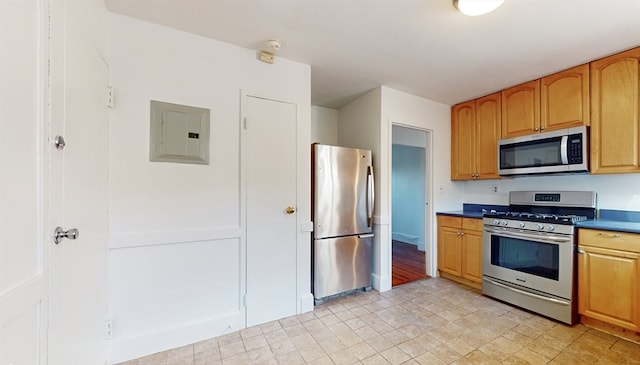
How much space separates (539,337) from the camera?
82.1 inches

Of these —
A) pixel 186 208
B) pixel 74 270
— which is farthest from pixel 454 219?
pixel 74 270

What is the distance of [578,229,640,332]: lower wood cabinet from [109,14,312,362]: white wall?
2.96 metres

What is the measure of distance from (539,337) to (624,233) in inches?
41.8

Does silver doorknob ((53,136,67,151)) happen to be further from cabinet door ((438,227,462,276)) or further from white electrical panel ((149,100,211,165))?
cabinet door ((438,227,462,276))

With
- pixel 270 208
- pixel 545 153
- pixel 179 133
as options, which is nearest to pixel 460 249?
pixel 545 153

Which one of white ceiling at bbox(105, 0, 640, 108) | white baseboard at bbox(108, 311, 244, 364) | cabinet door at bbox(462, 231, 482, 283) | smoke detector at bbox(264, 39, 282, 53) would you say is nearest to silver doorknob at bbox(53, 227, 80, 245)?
white baseboard at bbox(108, 311, 244, 364)

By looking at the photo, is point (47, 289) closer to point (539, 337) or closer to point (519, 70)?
point (539, 337)

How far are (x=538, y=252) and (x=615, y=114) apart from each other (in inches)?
55.0

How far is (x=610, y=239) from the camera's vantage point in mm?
2104

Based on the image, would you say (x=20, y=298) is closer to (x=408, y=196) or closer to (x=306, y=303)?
(x=306, y=303)

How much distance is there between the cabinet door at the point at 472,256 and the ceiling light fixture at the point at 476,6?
2.35 metres

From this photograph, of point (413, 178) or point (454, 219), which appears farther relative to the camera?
point (413, 178)

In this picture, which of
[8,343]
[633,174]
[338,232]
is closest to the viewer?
[8,343]

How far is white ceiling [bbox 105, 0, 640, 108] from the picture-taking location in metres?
Result: 1.72
